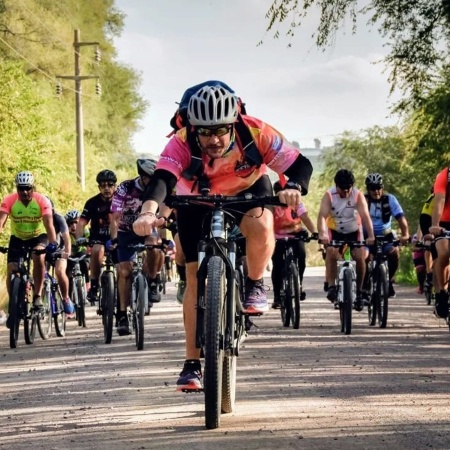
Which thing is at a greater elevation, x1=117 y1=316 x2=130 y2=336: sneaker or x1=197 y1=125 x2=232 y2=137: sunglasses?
x1=197 y1=125 x2=232 y2=137: sunglasses

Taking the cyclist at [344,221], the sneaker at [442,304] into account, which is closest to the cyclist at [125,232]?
the cyclist at [344,221]

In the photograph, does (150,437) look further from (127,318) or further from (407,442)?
(127,318)

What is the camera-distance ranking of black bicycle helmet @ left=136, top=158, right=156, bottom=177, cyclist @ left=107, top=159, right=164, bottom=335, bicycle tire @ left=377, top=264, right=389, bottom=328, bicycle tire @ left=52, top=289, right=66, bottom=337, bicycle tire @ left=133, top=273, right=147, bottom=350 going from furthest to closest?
bicycle tire @ left=52, top=289, right=66, bottom=337
bicycle tire @ left=377, top=264, right=389, bottom=328
cyclist @ left=107, top=159, right=164, bottom=335
black bicycle helmet @ left=136, top=158, right=156, bottom=177
bicycle tire @ left=133, top=273, right=147, bottom=350

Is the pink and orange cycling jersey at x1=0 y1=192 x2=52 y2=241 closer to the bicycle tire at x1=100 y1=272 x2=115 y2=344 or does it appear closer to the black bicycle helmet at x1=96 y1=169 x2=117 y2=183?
the bicycle tire at x1=100 y1=272 x2=115 y2=344

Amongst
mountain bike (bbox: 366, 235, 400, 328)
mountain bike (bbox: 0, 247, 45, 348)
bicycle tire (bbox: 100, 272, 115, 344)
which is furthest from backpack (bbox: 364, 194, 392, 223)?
mountain bike (bbox: 0, 247, 45, 348)

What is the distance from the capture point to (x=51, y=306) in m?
17.2

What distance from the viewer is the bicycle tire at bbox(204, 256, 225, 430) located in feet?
25.8

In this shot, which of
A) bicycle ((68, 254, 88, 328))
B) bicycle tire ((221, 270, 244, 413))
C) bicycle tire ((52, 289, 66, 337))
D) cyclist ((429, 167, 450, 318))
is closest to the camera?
bicycle tire ((221, 270, 244, 413))

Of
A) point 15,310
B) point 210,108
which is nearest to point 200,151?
point 210,108

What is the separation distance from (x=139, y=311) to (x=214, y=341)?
277 inches

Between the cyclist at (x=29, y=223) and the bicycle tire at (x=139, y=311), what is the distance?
1.29 m

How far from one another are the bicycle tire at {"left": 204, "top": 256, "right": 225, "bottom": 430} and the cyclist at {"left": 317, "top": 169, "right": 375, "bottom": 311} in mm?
8580

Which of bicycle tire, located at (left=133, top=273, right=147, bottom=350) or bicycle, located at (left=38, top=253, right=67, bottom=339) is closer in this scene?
bicycle tire, located at (left=133, top=273, right=147, bottom=350)

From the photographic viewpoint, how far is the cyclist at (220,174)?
843 centimetres
